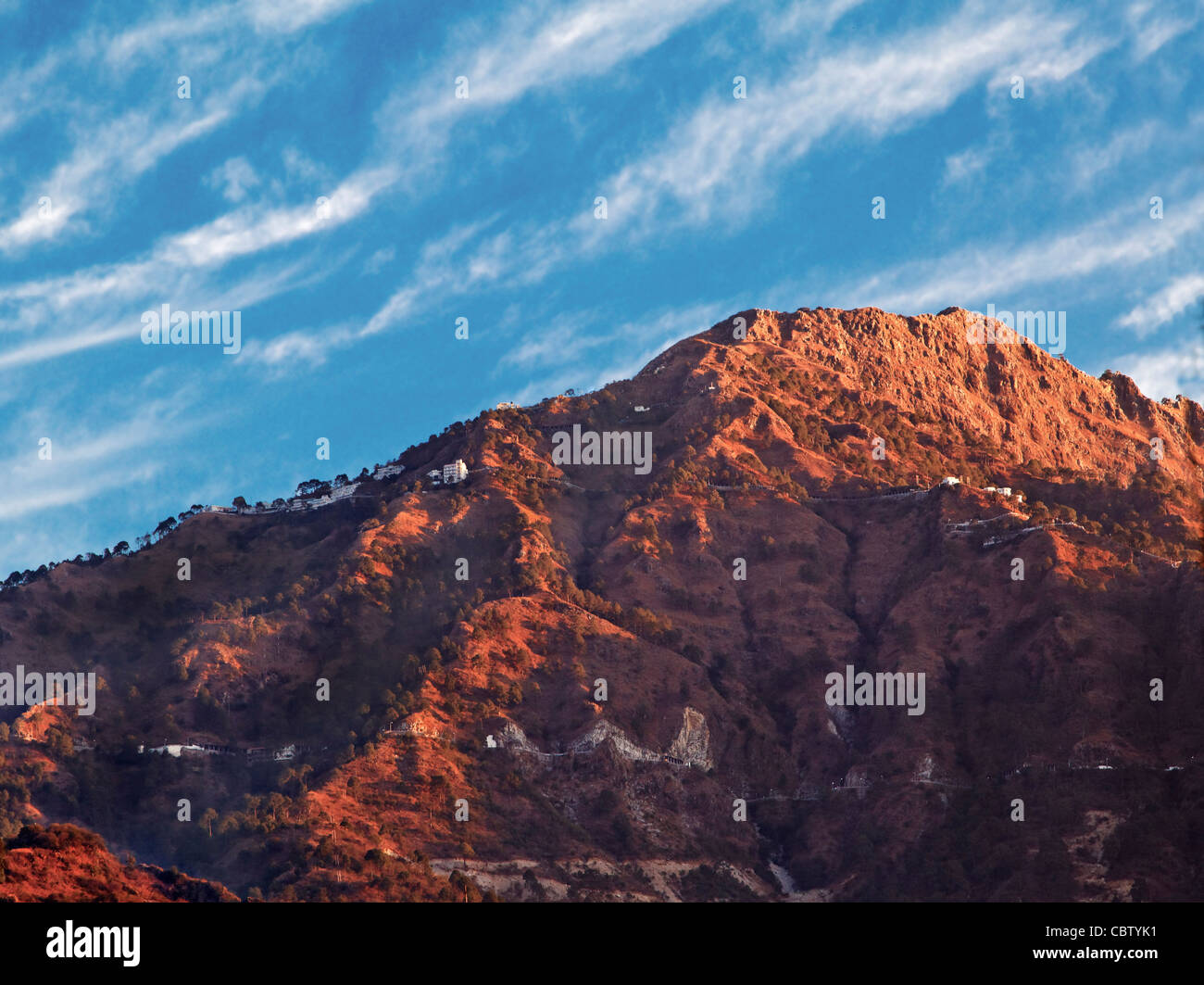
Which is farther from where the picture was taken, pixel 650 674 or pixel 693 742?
pixel 650 674

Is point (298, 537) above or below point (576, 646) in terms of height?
above

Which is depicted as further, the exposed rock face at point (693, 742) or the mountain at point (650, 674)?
the exposed rock face at point (693, 742)

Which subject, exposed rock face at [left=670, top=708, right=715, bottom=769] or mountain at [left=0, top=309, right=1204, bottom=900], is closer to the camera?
mountain at [left=0, top=309, right=1204, bottom=900]

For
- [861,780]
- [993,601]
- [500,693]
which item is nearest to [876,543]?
[993,601]

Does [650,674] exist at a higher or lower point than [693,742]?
higher

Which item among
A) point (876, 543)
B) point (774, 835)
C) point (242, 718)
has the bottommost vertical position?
point (774, 835)
